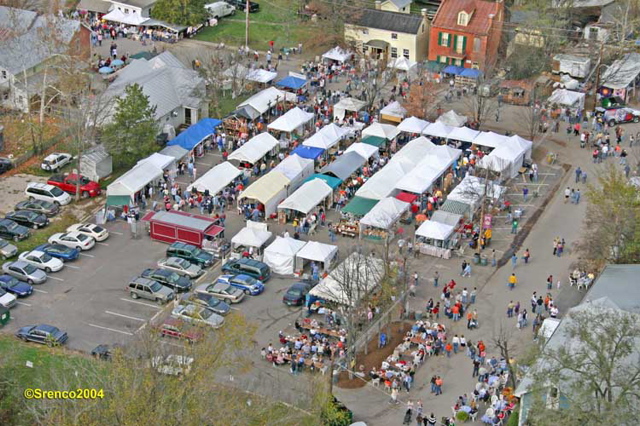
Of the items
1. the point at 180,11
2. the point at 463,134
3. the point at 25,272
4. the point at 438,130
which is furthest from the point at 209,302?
the point at 180,11

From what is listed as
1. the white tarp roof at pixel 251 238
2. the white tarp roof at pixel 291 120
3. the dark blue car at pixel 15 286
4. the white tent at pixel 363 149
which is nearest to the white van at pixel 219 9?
the white tarp roof at pixel 291 120

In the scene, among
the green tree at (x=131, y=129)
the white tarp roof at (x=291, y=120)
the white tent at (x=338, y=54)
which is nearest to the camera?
the green tree at (x=131, y=129)

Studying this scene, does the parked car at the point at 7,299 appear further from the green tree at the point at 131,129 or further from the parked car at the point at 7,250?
the green tree at the point at 131,129

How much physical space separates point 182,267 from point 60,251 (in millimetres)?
6493

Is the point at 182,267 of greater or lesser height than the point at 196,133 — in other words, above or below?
below

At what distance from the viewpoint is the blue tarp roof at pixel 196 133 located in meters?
67.8

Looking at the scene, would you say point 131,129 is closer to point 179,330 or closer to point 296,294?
point 296,294

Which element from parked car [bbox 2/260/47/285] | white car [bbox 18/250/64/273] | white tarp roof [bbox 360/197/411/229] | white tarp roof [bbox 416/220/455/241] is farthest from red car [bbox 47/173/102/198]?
white tarp roof [bbox 416/220/455/241]

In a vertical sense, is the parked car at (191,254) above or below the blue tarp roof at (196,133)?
below

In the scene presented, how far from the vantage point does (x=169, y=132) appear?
7006 cm

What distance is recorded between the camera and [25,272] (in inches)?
2162

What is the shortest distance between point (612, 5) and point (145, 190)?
4369 centimetres

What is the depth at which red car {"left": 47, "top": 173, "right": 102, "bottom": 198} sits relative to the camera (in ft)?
209

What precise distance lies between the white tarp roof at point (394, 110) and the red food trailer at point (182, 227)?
18.1 meters
